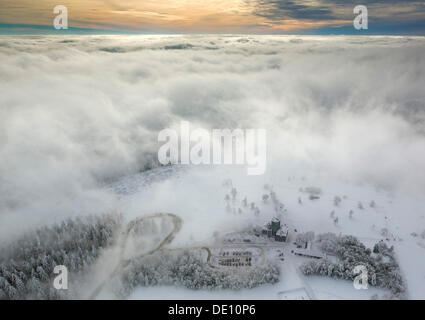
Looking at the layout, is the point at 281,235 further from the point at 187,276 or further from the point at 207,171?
the point at 207,171

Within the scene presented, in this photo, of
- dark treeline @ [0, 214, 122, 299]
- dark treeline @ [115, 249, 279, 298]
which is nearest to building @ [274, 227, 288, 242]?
dark treeline @ [115, 249, 279, 298]

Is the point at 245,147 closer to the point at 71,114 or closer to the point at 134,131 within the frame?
the point at 134,131

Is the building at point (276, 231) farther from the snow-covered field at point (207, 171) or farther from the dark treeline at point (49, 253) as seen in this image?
the dark treeline at point (49, 253)

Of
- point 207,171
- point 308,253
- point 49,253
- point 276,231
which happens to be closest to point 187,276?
point 276,231

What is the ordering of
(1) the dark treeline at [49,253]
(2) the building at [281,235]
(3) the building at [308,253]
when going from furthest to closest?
(2) the building at [281,235]
(3) the building at [308,253]
(1) the dark treeline at [49,253]

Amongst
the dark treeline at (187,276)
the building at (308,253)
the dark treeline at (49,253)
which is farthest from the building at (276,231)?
the dark treeline at (49,253)

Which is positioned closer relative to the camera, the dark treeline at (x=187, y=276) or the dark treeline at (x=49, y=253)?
the dark treeline at (x=49, y=253)

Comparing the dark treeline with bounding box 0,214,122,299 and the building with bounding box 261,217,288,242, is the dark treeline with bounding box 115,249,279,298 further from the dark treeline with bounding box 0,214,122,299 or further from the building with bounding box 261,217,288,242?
the dark treeline with bounding box 0,214,122,299

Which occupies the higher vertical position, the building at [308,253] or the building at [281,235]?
the building at [281,235]

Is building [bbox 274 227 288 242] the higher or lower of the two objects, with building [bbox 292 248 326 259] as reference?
higher
